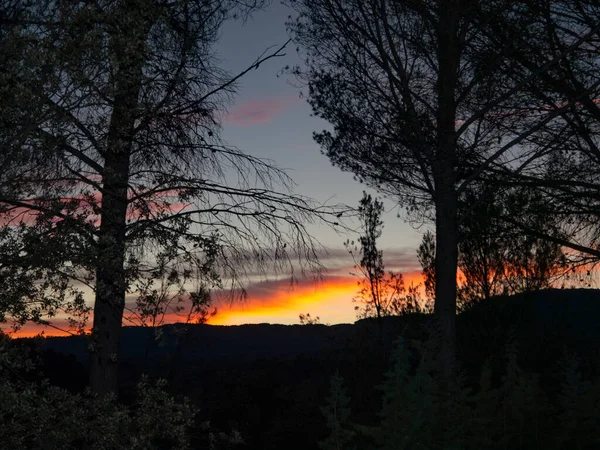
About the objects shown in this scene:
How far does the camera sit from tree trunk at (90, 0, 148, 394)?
798cm

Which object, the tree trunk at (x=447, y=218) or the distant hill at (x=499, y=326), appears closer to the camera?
the tree trunk at (x=447, y=218)

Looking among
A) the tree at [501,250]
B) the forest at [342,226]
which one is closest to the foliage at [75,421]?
the forest at [342,226]

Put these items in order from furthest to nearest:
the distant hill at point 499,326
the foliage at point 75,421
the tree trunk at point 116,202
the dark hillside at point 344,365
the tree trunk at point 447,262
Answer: the distant hill at point 499,326 < the dark hillside at point 344,365 < the tree trunk at point 447,262 < the tree trunk at point 116,202 < the foliage at point 75,421

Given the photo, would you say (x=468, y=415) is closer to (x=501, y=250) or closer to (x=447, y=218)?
(x=447, y=218)

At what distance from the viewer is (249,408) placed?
1641 centimetres

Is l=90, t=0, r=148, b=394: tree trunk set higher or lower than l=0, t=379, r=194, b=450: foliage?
higher

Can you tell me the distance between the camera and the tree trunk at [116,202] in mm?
7980

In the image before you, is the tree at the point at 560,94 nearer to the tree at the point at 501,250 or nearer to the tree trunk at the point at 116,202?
the tree at the point at 501,250

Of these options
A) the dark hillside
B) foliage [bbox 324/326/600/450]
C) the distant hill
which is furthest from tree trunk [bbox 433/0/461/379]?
foliage [bbox 324/326/600/450]

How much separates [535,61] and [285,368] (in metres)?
10.8

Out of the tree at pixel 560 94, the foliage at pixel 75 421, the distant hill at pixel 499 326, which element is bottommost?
the foliage at pixel 75 421

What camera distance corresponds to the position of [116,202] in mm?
Answer: 11117

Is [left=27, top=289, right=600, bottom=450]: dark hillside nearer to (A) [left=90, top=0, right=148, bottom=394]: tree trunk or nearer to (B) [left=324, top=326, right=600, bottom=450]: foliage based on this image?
(A) [left=90, top=0, right=148, bottom=394]: tree trunk

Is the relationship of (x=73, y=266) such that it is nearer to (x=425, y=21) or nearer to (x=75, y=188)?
(x=75, y=188)
